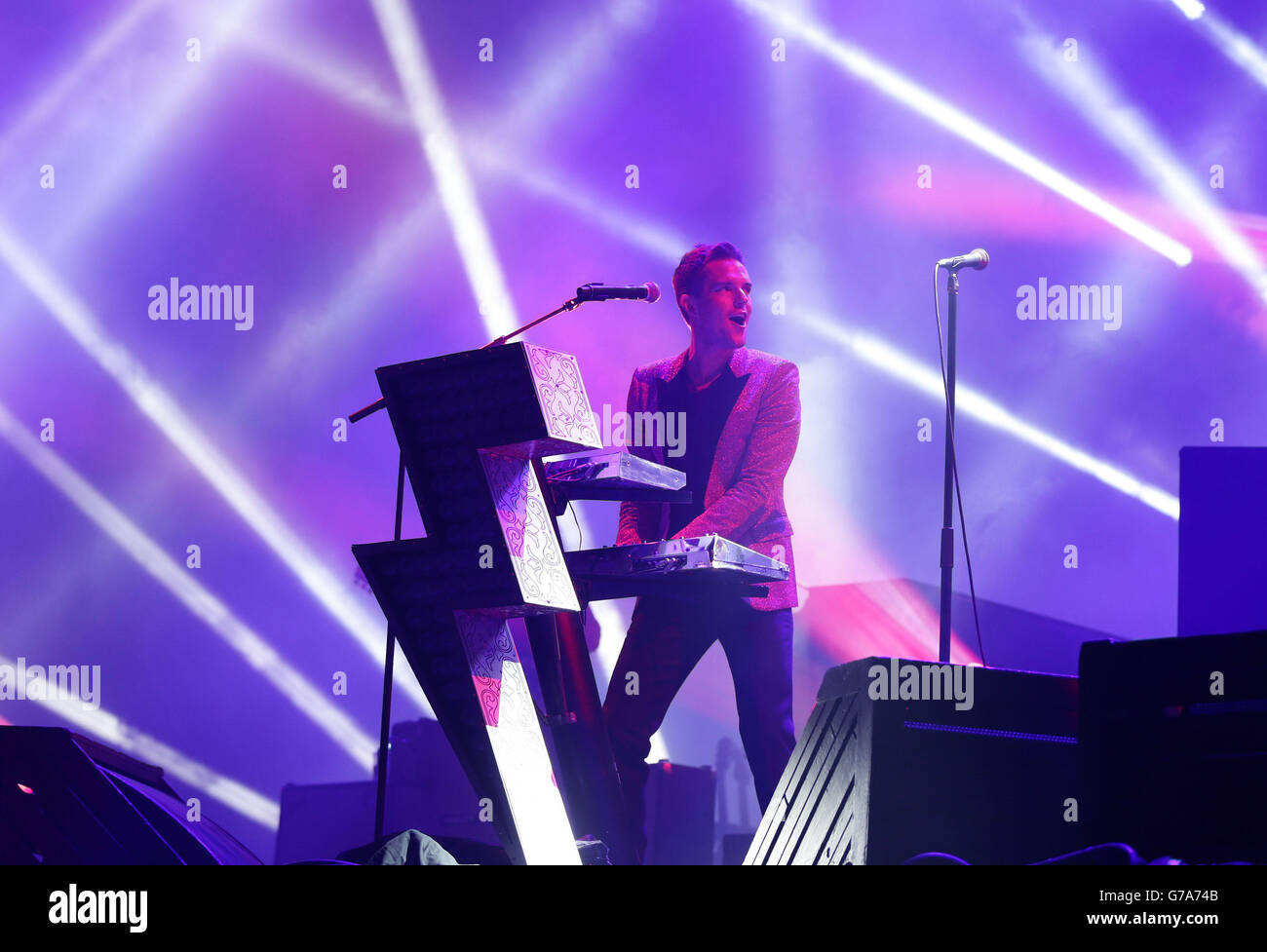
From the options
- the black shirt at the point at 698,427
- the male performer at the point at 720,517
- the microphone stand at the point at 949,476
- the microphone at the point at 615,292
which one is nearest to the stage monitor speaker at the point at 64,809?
the male performer at the point at 720,517

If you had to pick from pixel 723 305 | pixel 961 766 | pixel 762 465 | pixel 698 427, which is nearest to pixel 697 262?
pixel 723 305

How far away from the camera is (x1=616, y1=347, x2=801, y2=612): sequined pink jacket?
3.61 metres

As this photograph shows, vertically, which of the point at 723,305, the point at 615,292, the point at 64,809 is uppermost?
the point at 723,305

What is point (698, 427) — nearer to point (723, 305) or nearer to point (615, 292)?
point (723, 305)

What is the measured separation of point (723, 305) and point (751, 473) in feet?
1.72

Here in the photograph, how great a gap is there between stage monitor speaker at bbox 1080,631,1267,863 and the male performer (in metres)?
1.45

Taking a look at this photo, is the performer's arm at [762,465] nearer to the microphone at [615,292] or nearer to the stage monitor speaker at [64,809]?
the microphone at [615,292]

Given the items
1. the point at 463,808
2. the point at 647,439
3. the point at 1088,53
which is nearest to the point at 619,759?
the point at 647,439

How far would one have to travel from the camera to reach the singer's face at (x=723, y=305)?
152 inches

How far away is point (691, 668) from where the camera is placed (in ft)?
11.8

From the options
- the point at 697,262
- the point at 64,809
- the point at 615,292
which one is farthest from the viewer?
the point at 697,262

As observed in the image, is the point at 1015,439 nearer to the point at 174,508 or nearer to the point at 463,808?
the point at 463,808

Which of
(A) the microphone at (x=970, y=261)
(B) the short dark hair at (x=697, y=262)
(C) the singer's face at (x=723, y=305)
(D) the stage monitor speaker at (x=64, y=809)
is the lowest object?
(D) the stage monitor speaker at (x=64, y=809)
